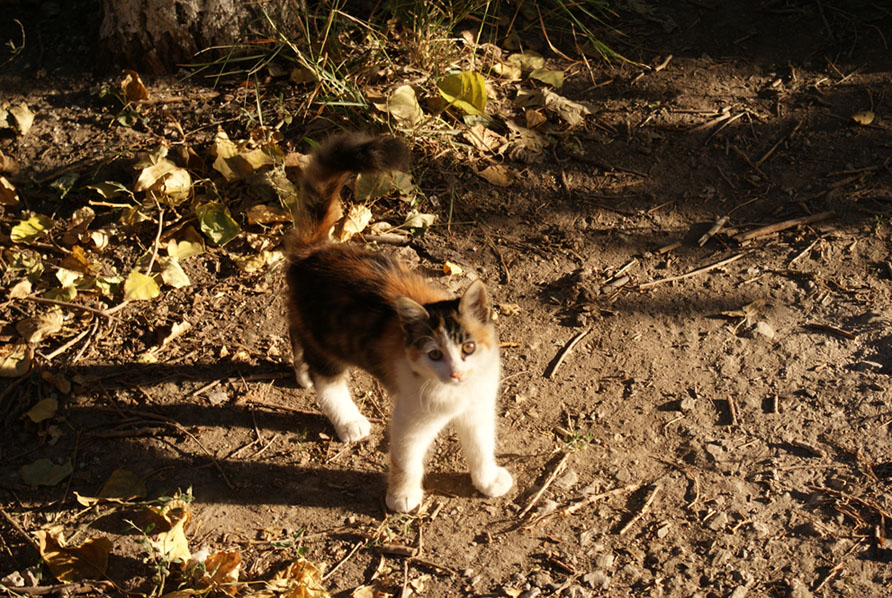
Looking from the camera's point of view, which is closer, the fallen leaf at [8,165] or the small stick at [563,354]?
the small stick at [563,354]

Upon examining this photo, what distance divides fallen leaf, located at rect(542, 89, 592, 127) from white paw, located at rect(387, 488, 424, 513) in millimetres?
2667

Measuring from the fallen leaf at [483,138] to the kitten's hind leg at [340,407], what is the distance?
1.89m

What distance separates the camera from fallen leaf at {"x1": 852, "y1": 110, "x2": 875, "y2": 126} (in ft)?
15.9

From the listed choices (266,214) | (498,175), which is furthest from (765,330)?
(266,214)

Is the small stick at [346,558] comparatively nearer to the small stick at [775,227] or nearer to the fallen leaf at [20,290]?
the fallen leaf at [20,290]

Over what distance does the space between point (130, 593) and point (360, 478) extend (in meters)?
0.98

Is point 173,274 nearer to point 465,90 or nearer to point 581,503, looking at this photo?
point 465,90

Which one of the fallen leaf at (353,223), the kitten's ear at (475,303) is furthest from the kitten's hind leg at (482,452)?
the fallen leaf at (353,223)

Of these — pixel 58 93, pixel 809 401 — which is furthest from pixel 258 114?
pixel 809 401

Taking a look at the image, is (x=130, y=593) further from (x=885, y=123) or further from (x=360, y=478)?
(x=885, y=123)

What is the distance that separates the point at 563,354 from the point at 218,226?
1952 millimetres

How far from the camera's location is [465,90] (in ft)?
15.5

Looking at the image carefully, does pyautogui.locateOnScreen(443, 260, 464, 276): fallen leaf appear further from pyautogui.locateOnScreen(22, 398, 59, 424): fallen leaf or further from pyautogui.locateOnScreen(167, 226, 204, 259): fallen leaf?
pyautogui.locateOnScreen(22, 398, 59, 424): fallen leaf

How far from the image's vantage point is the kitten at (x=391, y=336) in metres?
2.93
